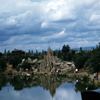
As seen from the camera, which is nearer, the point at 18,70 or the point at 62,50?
the point at 18,70

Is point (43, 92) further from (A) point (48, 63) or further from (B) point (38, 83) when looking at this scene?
(A) point (48, 63)

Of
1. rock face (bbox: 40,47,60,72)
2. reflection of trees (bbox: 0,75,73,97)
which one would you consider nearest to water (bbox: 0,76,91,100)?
reflection of trees (bbox: 0,75,73,97)

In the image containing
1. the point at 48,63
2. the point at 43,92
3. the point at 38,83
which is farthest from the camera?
the point at 48,63

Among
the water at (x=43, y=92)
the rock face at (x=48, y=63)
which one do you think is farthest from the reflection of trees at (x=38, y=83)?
the rock face at (x=48, y=63)

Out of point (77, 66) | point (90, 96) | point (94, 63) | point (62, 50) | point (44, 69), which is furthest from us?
point (62, 50)

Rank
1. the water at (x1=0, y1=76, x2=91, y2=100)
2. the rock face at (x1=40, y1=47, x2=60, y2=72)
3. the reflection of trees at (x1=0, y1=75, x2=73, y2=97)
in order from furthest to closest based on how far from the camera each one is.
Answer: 1. the rock face at (x1=40, y1=47, x2=60, y2=72)
2. the reflection of trees at (x1=0, y1=75, x2=73, y2=97)
3. the water at (x1=0, y1=76, x2=91, y2=100)

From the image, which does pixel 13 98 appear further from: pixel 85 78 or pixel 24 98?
pixel 85 78

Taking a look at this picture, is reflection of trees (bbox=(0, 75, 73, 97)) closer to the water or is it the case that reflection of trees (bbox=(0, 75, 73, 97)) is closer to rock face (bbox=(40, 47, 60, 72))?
the water

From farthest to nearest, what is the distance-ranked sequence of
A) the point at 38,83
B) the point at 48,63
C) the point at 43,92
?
the point at 48,63 < the point at 38,83 < the point at 43,92

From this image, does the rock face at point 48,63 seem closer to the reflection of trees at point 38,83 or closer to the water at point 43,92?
the reflection of trees at point 38,83

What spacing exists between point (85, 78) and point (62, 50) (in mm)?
47392

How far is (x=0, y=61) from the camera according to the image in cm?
4209

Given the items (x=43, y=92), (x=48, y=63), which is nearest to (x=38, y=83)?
(x=43, y=92)

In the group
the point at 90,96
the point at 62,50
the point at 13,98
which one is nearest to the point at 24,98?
the point at 13,98
